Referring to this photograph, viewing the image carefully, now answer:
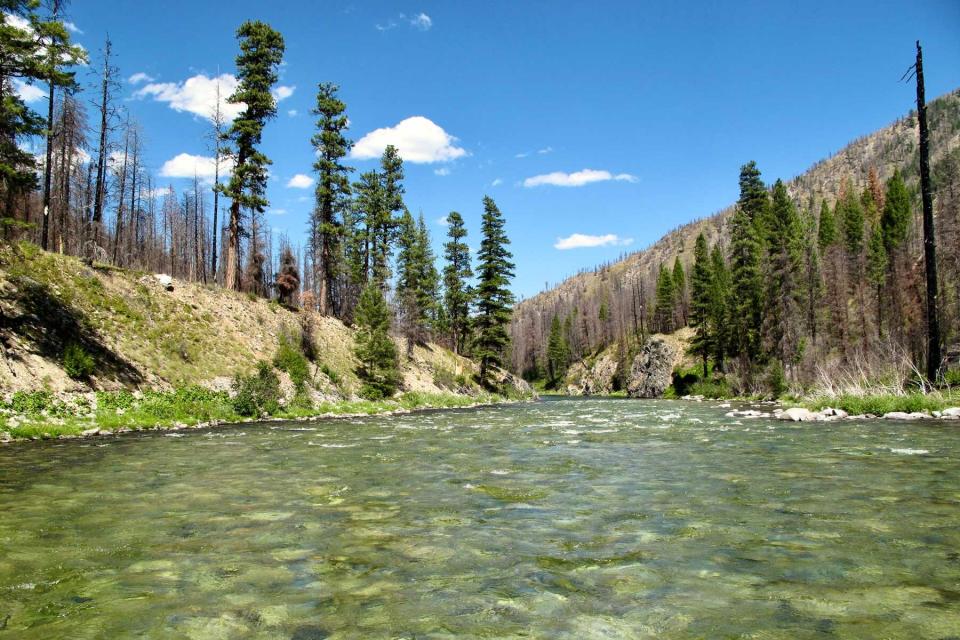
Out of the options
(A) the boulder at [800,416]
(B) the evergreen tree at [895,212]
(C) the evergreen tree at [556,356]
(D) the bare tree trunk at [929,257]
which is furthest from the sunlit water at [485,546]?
(C) the evergreen tree at [556,356]

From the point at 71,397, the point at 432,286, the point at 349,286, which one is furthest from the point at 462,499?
the point at 432,286

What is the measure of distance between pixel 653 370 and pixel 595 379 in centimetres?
2961

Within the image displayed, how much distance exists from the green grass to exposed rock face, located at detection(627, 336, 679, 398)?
178 feet

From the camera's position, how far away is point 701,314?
6631cm

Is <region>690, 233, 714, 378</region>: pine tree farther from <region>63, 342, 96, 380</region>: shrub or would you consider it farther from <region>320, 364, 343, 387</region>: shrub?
<region>63, 342, 96, 380</region>: shrub

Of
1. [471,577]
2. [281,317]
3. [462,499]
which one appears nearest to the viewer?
[471,577]

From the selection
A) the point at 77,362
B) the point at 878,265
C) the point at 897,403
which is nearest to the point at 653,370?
the point at 878,265

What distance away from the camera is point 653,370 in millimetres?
79812

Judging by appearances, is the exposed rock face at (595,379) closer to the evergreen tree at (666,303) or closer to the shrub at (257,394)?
the evergreen tree at (666,303)

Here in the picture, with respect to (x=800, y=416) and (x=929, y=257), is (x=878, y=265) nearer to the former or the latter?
(x=929, y=257)

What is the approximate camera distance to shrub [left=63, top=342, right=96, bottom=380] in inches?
756

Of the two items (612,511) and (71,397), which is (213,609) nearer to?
(612,511)

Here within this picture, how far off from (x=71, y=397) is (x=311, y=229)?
44.7m

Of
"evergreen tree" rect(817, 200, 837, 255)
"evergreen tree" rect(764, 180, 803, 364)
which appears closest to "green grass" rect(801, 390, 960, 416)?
"evergreen tree" rect(764, 180, 803, 364)
